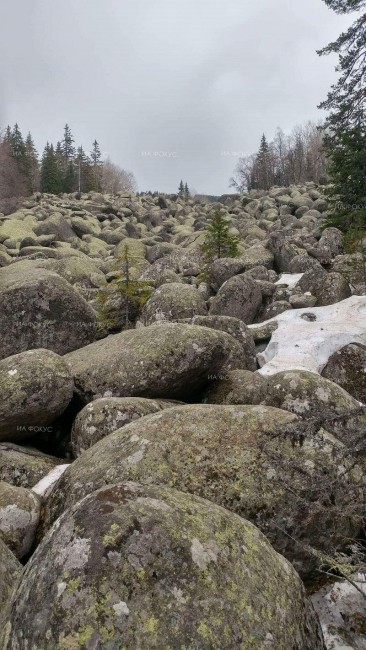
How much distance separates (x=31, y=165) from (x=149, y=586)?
348 feet

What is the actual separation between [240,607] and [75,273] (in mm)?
20771

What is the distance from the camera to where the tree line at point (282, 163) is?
96.9 m

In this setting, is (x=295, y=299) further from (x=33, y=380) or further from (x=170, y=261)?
(x=33, y=380)

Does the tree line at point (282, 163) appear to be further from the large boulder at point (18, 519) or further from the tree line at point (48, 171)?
the large boulder at point (18, 519)

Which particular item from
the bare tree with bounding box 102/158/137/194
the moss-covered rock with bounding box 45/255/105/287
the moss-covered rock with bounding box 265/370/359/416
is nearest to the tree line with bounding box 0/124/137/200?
the bare tree with bounding box 102/158/137/194

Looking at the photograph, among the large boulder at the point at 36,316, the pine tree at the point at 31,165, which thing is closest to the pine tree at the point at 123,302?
the large boulder at the point at 36,316

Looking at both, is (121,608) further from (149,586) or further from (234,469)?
(234,469)

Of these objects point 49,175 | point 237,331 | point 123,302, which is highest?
point 49,175

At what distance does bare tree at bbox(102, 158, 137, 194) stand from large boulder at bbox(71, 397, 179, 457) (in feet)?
346

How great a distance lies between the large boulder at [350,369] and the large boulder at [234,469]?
6.47 meters

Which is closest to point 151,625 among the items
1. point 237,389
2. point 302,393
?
point 302,393

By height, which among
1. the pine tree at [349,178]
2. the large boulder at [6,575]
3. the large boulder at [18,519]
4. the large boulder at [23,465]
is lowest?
Result: the large boulder at [23,465]

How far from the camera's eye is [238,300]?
1761 cm

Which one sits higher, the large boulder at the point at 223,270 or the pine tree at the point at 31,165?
the pine tree at the point at 31,165
